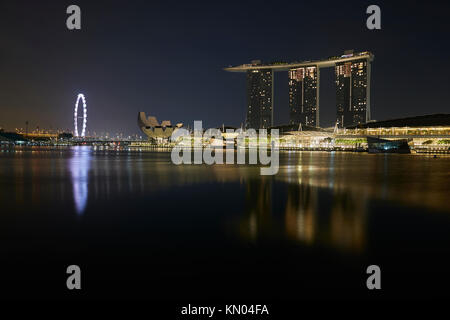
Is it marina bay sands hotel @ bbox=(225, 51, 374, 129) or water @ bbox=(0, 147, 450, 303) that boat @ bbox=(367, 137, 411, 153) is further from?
marina bay sands hotel @ bbox=(225, 51, 374, 129)

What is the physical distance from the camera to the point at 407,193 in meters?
12.8

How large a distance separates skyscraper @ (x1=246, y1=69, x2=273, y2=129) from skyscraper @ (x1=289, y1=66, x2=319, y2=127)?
37.1 feet

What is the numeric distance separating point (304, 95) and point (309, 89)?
3865 millimetres

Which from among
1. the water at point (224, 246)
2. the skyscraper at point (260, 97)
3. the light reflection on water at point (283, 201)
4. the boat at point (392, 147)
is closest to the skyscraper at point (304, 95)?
the skyscraper at point (260, 97)

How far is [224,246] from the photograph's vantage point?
6168 mm

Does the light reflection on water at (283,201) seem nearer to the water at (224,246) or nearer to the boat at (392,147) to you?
the water at (224,246)

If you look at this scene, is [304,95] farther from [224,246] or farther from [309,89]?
[224,246]

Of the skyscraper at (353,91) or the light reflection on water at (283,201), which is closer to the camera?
the light reflection on water at (283,201)

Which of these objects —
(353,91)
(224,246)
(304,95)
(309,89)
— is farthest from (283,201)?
(304,95)

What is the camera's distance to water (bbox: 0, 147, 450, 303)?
15.2 feet

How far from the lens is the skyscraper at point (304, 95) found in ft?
595
